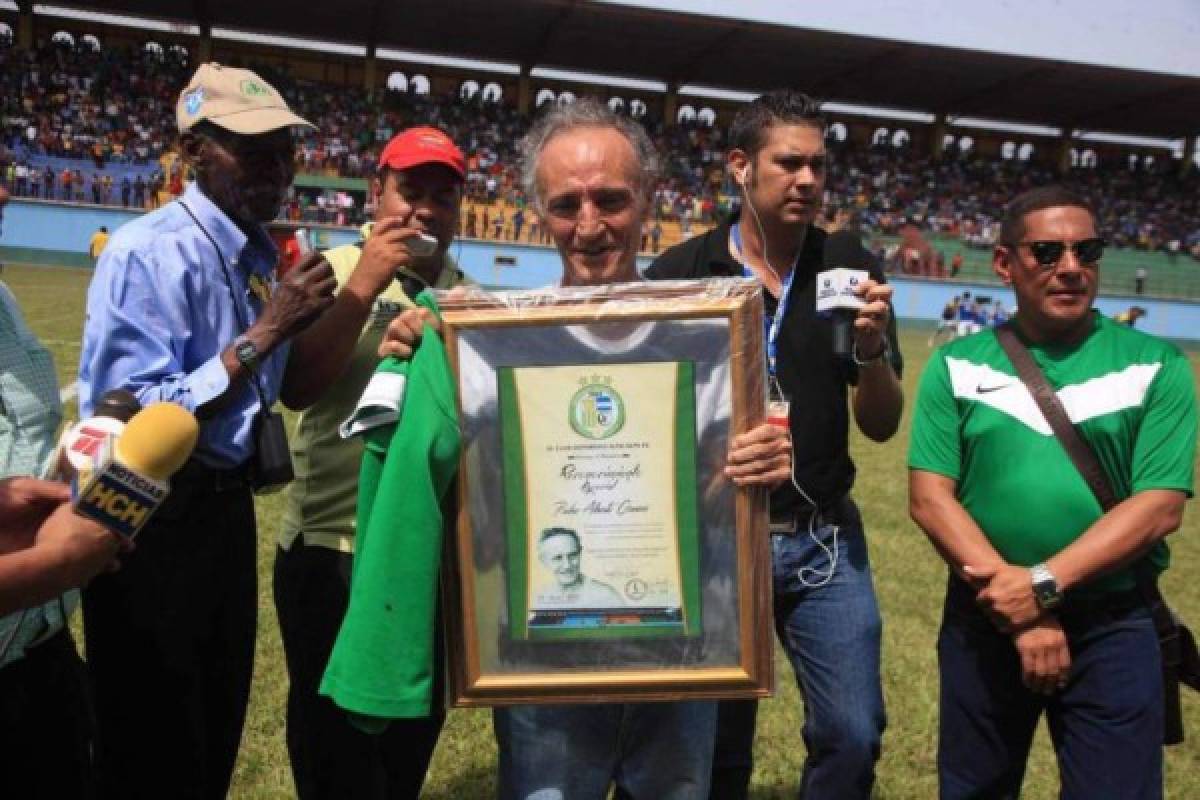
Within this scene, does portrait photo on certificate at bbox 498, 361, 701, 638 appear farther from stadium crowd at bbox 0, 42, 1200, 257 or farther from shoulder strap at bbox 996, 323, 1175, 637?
stadium crowd at bbox 0, 42, 1200, 257

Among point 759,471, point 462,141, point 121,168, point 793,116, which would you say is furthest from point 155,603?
point 462,141

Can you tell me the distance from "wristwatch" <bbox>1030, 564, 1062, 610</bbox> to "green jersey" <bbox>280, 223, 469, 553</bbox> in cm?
191

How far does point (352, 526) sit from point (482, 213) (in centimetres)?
3508

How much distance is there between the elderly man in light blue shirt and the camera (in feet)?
8.00

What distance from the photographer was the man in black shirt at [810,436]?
283 centimetres

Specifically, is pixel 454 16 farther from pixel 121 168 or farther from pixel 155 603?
pixel 155 603

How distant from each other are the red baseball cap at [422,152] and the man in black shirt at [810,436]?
27.4 inches

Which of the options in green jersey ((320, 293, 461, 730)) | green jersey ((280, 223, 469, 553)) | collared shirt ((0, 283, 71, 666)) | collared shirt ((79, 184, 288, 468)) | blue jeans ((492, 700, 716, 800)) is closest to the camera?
green jersey ((320, 293, 461, 730))

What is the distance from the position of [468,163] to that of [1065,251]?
120 ft

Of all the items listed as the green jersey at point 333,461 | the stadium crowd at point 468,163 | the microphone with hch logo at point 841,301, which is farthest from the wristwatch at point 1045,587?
the stadium crowd at point 468,163

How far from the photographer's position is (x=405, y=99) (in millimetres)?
43031

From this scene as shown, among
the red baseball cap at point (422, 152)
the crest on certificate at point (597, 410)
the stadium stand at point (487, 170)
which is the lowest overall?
the crest on certificate at point (597, 410)

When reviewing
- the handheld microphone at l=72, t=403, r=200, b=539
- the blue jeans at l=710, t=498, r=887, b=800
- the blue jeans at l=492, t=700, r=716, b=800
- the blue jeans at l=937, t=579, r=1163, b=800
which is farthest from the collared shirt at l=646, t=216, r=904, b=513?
the handheld microphone at l=72, t=403, r=200, b=539

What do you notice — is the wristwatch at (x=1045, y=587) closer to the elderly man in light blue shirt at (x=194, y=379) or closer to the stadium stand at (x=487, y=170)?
the elderly man in light blue shirt at (x=194, y=379)
